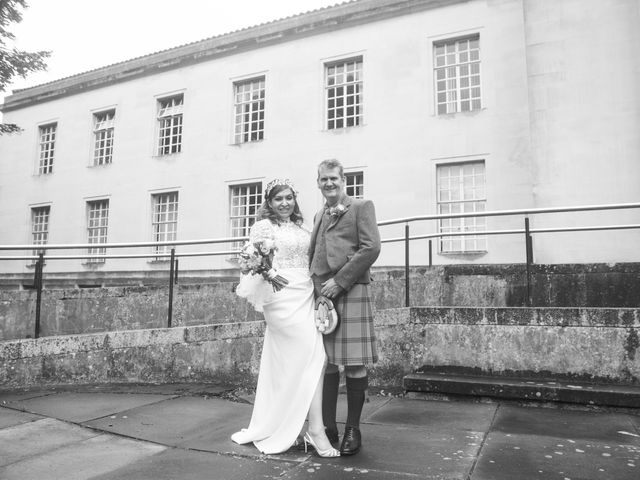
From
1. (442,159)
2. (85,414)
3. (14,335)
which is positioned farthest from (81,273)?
(85,414)

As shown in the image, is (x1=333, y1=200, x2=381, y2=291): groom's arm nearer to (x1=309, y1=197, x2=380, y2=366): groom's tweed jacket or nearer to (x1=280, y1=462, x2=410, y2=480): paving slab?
(x1=309, y1=197, x2=380, y2=366): groom's tweed jacket

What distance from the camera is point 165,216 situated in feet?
55.6

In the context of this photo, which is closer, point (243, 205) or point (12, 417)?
point (12, 417)

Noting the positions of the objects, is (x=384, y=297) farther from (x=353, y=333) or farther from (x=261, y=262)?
(x=261, y=262)

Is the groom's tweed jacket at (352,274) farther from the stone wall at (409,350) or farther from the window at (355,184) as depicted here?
the window at (355,184)

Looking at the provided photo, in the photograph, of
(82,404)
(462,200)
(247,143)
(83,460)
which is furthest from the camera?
(247,143)

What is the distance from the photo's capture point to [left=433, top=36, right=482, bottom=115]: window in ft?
42.8

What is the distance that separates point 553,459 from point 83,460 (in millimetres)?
3031

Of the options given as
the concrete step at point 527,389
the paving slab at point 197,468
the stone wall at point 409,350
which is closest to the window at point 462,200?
the stone wall at point 409,350

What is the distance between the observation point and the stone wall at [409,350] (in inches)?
185

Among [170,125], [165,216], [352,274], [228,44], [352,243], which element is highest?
[228,44]

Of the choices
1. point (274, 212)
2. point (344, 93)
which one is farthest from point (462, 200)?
point (274, 212)

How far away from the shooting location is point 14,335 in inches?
299

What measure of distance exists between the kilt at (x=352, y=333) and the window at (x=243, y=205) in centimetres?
1220
